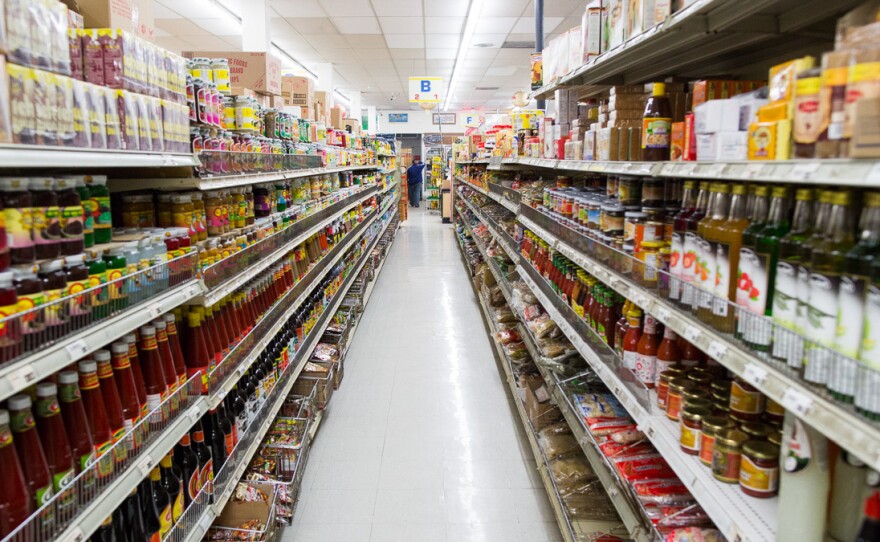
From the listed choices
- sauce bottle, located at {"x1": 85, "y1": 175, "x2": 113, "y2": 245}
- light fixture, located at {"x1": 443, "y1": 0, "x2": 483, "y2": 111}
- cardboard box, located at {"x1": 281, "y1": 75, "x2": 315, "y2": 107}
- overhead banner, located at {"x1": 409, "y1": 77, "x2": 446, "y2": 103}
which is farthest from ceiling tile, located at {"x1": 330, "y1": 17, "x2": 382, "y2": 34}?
sauce bottle, located at {"x1": 85, "y1": 175, "x2": 113, "y2": 245}

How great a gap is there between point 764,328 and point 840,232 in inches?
10.3

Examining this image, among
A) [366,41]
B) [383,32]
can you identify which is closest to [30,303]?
[383,32]

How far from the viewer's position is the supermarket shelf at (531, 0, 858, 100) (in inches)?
65.8

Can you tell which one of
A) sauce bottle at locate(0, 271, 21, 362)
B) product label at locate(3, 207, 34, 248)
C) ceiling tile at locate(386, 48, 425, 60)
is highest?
ceiling tile at locate(386, 48, 425, 60)

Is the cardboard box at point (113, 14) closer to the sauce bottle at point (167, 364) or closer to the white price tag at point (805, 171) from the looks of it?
the sauce bottle at point (167, 364)

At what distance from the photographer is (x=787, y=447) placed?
120 centimetres

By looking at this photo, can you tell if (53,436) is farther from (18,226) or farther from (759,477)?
(759,477)

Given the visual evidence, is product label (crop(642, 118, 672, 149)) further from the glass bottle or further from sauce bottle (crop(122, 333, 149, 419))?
sauce bottle (crop(122, 333, 149, 419))

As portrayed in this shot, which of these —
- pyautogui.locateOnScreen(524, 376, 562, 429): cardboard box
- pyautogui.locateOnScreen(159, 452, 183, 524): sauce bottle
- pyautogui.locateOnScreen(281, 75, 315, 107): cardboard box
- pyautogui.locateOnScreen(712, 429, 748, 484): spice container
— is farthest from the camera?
pyautogui.locateOnScreen(281, 75, 315, 107): cardboard box

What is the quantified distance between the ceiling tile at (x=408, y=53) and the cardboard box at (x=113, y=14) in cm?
840

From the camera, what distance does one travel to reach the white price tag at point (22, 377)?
1090 mm

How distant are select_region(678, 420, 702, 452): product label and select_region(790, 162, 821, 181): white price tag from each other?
2.52ft

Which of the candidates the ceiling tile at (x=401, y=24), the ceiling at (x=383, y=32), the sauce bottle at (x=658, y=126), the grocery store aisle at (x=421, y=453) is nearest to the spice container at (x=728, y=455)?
the sauce bottle at (x=658, y=126)

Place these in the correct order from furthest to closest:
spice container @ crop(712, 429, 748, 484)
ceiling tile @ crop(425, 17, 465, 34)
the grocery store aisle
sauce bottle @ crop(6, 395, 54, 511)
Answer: ceiling tile @ crop(425, 17, 465, 34)
the grocery store aisle
spice container @ crop(712, 429, 748, 484)
sauce bottle @ crop(6, 395, 54, 511)
